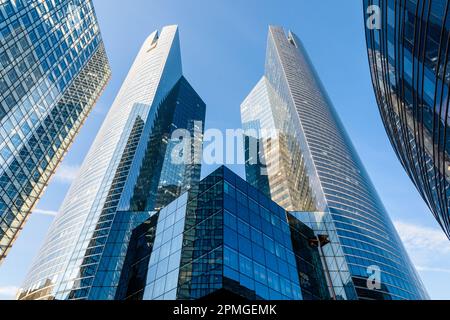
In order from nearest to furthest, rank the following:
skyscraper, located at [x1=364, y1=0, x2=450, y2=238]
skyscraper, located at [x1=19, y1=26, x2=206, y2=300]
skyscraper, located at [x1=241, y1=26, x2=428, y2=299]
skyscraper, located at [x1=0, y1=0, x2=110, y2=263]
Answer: skyscraper, located at [x1=364, y1=0, x2=450, y2=238]
skyscraper, located at [x1=0, y1=0, x2=110, y2=263]
skyscraper, located at [x1=19, y1=26, x2=206, y2=300]
skyscraper, located at [x1=241, y1=26, x2=428, y2=299]

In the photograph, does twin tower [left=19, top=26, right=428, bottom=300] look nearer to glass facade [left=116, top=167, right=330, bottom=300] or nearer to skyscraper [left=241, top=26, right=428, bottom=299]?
glass facade [left=116, top=167, right=330, bottom=300]

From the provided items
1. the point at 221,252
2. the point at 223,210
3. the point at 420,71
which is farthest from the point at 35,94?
the point at 420,71

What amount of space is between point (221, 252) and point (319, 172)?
67.7 m

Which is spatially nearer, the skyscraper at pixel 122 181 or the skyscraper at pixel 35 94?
the skyscraper at pixel 35 94

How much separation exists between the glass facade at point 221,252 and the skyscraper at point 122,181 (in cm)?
2426

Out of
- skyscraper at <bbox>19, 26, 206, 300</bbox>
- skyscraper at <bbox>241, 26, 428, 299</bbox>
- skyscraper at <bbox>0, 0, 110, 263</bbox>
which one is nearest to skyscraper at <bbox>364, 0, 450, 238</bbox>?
skyscraper at <bbox>241, 26, 428, 299</bbox>

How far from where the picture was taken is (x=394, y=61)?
30781mm

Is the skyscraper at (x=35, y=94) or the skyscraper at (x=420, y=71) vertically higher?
the skyscraper at (x=35, y=94)

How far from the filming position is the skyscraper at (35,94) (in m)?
53.3

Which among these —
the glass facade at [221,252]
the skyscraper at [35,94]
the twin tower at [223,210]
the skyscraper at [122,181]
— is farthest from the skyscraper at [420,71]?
the skyscraper at [35,94]

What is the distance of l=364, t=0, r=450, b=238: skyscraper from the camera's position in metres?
21.3

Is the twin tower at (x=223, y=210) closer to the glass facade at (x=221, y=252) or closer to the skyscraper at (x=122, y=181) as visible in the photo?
the glass facade at (x=221, y=252)

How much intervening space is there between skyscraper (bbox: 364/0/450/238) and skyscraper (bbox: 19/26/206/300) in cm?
5096
